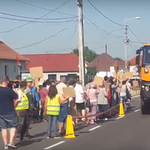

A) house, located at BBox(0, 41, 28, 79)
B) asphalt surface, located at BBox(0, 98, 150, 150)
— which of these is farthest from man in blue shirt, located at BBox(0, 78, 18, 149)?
house, located at BBox(0, 41, 28, 79)

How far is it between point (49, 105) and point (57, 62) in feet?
249

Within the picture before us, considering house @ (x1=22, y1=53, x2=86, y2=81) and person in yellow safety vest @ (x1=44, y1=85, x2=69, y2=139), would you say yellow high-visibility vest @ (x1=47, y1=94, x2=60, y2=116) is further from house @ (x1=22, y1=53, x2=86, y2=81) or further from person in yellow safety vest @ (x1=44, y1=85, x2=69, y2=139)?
house @ (x1=22, y1=53, x2=86, y2=81)

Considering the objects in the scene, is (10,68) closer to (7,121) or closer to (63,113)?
(63,113)

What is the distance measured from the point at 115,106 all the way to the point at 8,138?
9.32 m

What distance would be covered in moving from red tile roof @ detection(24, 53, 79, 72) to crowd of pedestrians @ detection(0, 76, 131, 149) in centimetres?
6380

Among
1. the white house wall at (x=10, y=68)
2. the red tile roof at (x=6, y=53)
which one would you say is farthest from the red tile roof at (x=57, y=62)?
the white house wall at (x=10, y=68)

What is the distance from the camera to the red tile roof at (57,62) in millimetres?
84812

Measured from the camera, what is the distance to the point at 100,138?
41.2ft

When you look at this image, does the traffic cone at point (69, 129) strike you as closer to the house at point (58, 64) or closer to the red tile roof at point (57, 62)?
the house at point (58, 64)

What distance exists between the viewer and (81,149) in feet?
35.0

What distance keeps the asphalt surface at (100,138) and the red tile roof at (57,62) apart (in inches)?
2694

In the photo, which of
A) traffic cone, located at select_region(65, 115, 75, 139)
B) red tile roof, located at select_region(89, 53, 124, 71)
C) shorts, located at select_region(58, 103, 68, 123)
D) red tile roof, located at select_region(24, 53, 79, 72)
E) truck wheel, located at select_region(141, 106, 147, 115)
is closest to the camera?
traffic cone, located at select_region(65, 115, 75, 139)

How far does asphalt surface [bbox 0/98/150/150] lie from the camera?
A: 36.5ft

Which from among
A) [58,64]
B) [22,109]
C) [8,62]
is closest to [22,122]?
[22,109]
